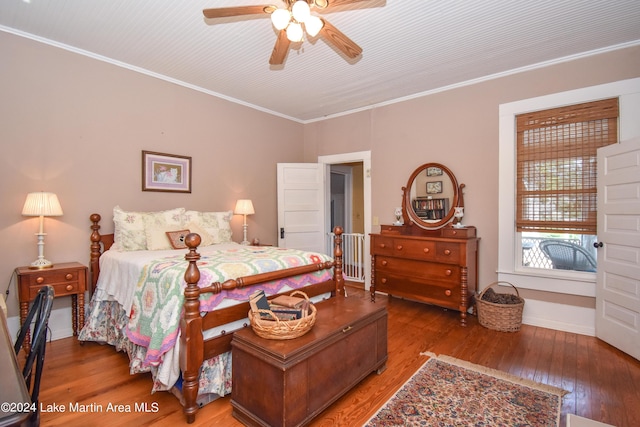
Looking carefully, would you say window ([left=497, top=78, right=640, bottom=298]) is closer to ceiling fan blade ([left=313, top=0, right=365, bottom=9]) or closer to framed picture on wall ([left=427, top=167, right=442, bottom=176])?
framed picture on wall ([left=427, top=167, right=442, bottom=176])

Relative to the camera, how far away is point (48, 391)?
2.13 metres

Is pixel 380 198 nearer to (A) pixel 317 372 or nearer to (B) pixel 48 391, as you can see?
(A) pixel 317 372

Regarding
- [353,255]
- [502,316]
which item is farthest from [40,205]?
[502,316]

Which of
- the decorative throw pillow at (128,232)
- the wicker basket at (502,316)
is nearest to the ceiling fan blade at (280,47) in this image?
Answer: the decorative throw pillow at (128,232)

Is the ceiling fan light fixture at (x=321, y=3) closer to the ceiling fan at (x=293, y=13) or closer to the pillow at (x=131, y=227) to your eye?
the ceiling fan at (x=293, y=13)

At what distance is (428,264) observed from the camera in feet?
12.0

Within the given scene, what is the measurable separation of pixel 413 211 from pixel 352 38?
2290mm

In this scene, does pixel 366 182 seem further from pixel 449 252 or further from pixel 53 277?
pixel 53 277

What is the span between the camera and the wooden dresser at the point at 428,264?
344cm

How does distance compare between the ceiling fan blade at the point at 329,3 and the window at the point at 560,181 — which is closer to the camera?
the ceiling fan blade at the point at 329,3

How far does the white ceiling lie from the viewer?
8.13ft

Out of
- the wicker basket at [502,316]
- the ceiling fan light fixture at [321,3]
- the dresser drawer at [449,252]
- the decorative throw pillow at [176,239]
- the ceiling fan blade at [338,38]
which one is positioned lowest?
the wicker basket at [502,316]

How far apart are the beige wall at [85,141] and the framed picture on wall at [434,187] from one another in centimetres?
269

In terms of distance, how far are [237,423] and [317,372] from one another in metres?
0.58
